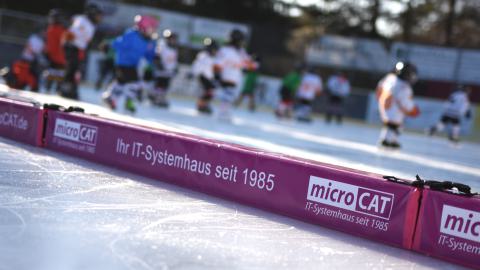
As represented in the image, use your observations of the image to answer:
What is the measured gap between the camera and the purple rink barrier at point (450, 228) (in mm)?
3496

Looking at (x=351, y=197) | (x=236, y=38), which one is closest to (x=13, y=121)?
(x=351, y=197)

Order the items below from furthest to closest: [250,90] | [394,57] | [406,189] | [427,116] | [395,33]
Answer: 1. [395,33]
2. [394,57]
3. [427,116]
4. [250,90]
5. [406,189]

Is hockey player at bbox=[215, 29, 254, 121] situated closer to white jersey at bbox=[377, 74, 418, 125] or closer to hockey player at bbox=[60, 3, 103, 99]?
hockey player at bbox=[60, 3, 103, 99]

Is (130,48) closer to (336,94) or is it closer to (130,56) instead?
(130,56)

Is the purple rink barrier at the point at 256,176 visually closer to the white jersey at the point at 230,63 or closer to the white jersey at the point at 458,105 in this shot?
the white jersey at the point at 230,63

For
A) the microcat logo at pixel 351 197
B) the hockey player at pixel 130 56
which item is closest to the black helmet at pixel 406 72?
the hockey player at pixel 130 56

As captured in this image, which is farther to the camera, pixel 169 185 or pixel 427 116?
pixel 427 116

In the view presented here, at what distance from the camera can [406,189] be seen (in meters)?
3.79

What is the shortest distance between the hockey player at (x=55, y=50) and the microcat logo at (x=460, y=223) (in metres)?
9.92

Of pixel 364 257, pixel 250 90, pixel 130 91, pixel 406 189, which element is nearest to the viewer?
pixel 364 257

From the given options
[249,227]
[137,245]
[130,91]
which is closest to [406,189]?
[249,227]

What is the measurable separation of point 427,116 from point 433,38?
46.5 feet

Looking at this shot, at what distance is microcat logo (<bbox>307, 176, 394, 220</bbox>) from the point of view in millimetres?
3879

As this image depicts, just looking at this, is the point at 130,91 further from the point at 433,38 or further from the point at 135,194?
the point at 433,38
